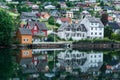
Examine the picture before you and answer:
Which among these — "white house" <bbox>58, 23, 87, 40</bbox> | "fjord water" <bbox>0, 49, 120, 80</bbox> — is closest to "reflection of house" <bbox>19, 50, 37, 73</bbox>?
"fjord water" <bbox>0, 49, 120, 80</bbox>

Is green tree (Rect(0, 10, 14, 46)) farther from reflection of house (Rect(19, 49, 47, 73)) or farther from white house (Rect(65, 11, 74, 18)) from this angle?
white house (Rect(65, 11, 74, 18))

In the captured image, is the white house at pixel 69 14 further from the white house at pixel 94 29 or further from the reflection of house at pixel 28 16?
the white house at pixel 94 29

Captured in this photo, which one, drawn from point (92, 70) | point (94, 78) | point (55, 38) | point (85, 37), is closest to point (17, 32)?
point (55, 38)

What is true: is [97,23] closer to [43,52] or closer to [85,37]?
[85,37]

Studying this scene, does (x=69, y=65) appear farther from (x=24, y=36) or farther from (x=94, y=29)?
(x=94, y=29)

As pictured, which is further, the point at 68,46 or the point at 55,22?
the point at 55,22

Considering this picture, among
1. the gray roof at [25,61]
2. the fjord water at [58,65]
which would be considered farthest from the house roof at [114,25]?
the gray roof at [25,61]
